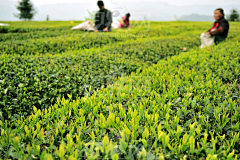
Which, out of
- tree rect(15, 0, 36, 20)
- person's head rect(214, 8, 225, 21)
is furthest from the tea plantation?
tree rect(15, 0, 36, 20)

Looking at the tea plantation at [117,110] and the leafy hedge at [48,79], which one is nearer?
the tea plantation at [117,110]

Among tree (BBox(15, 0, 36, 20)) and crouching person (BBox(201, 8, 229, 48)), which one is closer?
crouching person (BBox(201, 8, 229, 48))

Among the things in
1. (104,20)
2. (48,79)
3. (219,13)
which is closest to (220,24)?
(219,13)

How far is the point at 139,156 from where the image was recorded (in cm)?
137

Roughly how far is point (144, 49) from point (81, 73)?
3.39 metres

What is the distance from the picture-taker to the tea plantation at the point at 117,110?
146 cm

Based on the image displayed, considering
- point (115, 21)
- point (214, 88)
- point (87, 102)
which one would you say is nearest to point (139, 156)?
point (87, 102)

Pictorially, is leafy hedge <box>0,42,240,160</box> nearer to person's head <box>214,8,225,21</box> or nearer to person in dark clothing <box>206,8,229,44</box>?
person in dark clothing <box>206,8,229,44</box>

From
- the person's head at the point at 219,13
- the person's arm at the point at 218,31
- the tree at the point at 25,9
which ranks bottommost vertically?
the person's arm at the point at 218,31

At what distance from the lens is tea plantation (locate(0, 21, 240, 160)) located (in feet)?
4.80

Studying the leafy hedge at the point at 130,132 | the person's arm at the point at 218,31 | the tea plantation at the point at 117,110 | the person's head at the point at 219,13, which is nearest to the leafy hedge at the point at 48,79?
the tea plantation at the point at 117,110

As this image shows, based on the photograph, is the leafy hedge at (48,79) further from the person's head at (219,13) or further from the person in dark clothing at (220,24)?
the person's head at (219,13)

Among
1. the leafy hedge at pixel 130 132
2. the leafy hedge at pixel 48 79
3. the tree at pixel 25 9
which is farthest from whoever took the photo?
the tree at pixel 25 9

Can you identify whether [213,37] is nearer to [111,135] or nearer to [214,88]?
[214,88]
